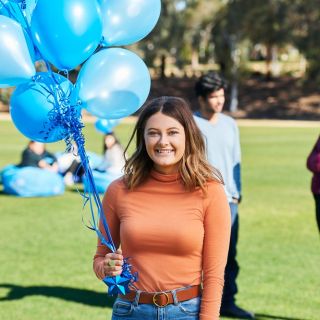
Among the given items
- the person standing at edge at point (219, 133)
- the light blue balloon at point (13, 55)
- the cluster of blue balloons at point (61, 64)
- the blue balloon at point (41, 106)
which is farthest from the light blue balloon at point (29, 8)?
the person standing at edge at point (219, 133)

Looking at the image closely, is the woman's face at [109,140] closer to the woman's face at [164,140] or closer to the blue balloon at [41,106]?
the blue balloon at [41,106]

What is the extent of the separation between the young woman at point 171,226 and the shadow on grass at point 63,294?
335 cm

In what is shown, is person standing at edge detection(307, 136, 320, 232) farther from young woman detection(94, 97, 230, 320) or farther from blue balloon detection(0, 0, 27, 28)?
blue balloon detection(0, 0, 27, 28)

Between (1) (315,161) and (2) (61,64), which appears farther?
(1) (315,161)

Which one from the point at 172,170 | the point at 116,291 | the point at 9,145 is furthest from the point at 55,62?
the point at 9,145

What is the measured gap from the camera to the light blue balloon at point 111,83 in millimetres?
3957

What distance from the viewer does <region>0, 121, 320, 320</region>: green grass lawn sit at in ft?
21.9

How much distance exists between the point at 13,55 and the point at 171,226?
130 cm

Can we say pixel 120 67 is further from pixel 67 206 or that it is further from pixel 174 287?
pixel 67 206

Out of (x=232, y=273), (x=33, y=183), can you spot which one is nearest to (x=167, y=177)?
(x=232, y=273)

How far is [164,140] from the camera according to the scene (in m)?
3.45

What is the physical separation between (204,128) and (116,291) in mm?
2806

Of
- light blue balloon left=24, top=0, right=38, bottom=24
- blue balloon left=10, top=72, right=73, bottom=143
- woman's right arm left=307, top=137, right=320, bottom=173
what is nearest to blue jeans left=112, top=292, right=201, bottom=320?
blue balloon left=10, top=72, right=73, bottom=143

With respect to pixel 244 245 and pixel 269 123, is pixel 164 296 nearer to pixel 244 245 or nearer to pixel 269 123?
pixel 244 245
